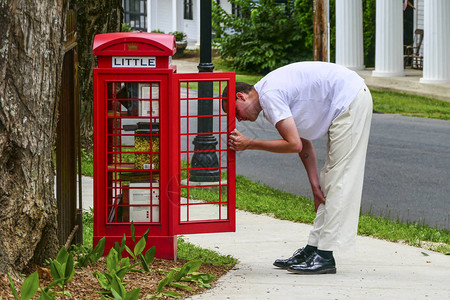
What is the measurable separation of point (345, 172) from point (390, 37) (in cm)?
2281

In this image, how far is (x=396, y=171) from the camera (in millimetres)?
12461

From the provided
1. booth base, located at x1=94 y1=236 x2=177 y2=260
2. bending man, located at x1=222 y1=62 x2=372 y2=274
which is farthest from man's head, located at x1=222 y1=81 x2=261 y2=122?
booth base, located at x1=94 y1=236 x2=177 y2=260

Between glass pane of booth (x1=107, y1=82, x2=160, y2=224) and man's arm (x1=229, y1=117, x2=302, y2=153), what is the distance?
1.91 ft

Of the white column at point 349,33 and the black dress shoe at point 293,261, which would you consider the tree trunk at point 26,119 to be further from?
the white column at point 349,33

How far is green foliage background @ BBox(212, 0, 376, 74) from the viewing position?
3291cm

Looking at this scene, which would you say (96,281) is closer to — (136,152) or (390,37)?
(136,152)

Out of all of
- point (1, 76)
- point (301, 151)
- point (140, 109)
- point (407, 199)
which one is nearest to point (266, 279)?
point (301, 151)

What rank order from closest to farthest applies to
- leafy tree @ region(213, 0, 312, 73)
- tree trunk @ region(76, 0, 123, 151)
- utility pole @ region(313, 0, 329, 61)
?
tree trunk @ region(76, 0, 123, 151) → utility pole @ region(313, 0, 329, 61) → leafy tree @ region(213, 0, 312, 73)

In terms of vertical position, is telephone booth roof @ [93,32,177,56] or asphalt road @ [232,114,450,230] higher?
telephone booth roof @ [93,32,177,56]

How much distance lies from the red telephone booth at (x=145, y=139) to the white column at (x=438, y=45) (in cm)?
2066

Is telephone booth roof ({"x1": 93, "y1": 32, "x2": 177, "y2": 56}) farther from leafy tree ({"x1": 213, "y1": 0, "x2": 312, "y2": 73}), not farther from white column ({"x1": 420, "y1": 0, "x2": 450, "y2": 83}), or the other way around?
leafy tree ({"x1": 213, "y1": 0, "x2": 312, "y2": 73})

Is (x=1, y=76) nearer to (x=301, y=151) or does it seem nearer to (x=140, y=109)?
(x=140, y=109)

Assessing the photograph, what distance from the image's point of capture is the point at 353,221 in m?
5.60

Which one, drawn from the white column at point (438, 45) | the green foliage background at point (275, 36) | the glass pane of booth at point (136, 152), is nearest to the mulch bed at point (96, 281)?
the glass pane of booth at point (136, 152)
